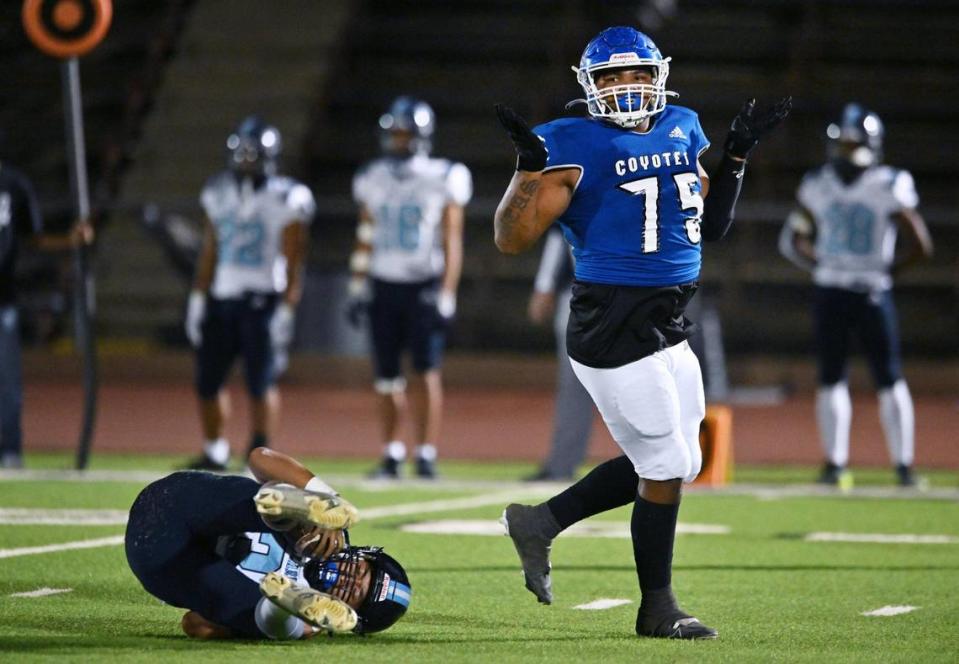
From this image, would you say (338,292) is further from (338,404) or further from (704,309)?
(704,309)

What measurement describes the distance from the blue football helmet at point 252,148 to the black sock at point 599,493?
18.2 feet

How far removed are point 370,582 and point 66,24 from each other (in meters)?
5.87

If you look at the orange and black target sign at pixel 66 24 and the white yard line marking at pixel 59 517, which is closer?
the white yard line marking at pixel 59 517

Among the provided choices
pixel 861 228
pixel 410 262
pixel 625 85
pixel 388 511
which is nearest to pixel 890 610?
pixel 625 85

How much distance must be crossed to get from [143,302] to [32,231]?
837 cm

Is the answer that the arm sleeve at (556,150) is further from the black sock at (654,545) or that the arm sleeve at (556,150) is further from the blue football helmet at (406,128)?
the blue football helmet at (406,128)

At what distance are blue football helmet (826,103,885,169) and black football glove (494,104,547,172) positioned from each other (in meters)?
5.61

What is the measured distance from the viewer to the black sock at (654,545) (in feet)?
17.3

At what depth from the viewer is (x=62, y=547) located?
7055 millimetres

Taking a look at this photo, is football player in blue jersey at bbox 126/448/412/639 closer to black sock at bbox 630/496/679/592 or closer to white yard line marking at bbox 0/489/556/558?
black sock at bbox 630/496/679/592

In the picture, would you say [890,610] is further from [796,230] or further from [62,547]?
[796,230]

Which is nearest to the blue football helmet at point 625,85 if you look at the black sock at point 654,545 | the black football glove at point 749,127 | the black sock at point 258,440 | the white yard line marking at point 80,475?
the black football glove at point 749,127

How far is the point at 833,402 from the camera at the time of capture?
10.5 m

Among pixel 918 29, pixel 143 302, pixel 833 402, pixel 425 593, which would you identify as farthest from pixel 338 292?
pixel 425 593
